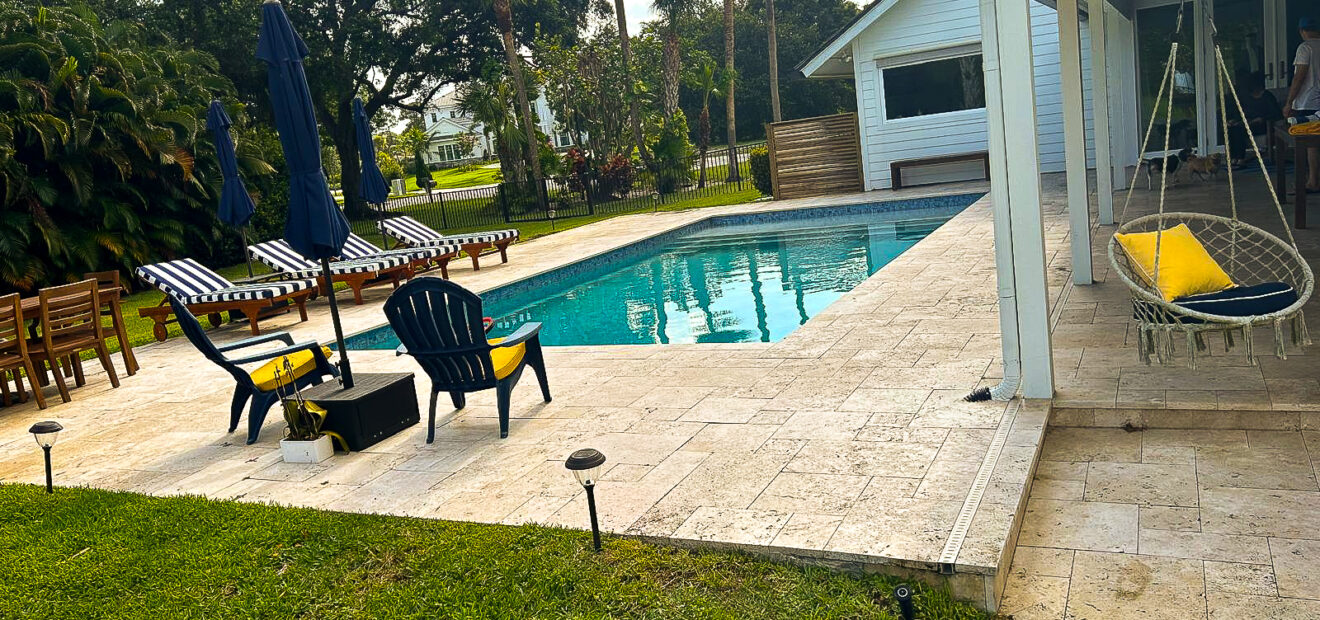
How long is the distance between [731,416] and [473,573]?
197 centimetres

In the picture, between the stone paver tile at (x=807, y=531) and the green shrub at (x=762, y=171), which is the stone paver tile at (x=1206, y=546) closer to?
the stone paver tile at (x=807, y=531)

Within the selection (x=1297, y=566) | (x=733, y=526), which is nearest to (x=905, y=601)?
(x=733, y=526)

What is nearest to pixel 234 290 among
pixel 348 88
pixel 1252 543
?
pixel 1252 543

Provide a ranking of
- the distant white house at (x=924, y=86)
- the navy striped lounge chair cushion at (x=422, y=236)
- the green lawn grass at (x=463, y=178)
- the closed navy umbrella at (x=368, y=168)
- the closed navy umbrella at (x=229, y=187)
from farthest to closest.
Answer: the green lawn grass at (x=463, y=178) → the distant white house at (x=924, y=86) → the navy striped lounge chair cushion at (x=422, y=236) → the closed navy umbrella at (x=368, y=168) → the closed navy umbrella at (x=229, y=187)

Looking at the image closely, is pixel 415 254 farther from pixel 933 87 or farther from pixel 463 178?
pixel 463 178

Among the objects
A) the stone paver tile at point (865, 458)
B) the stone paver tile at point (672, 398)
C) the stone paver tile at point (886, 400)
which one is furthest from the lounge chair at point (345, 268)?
the stone paver tile at point (865, 458)

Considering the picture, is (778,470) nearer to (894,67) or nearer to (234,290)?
(234,290)

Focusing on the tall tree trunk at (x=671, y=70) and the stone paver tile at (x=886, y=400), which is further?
the tall tree trunk at (x=671, y=70)

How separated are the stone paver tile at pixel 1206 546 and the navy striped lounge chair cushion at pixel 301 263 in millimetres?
9729

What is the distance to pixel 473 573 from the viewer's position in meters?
3.72

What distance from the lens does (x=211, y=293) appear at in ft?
34.5

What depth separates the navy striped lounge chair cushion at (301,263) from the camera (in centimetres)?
1166

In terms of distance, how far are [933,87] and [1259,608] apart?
16377mm

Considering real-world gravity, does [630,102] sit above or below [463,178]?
above
